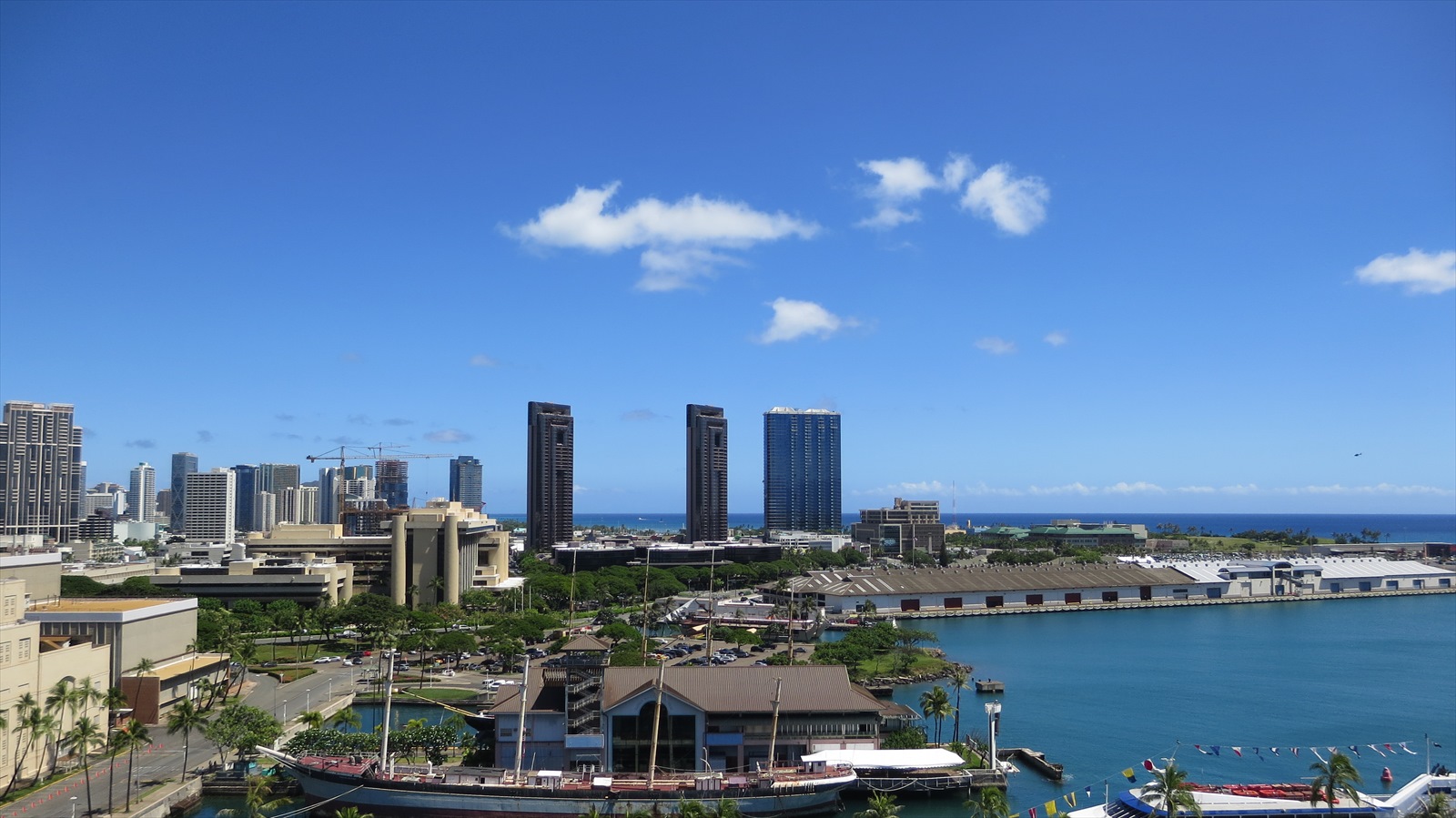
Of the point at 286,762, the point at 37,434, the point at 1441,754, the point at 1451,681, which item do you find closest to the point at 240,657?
the point at 286,762

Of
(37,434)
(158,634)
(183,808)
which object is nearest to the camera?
(183,808)

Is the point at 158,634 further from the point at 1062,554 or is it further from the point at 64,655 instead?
the point at 1062,554

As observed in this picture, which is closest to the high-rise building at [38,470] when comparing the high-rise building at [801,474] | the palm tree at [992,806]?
the high-rise building at [801,474]

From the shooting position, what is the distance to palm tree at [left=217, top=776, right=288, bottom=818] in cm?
2544

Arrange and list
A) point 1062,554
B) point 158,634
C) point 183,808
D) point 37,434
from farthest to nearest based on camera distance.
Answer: point 37,434 → point 1062,554 → point 158,634 → point 183,808

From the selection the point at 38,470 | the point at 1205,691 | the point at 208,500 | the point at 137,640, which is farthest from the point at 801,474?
the point at 137,640

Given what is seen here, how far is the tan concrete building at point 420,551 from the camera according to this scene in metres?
75.1

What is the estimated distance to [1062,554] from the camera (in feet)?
423

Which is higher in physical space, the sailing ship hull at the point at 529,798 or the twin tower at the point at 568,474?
the twin tower at the point at 568,474

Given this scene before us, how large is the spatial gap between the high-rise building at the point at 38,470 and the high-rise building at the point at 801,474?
109480 millimetres

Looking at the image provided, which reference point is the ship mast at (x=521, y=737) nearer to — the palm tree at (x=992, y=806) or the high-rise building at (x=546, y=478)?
the palm tree at (x=992, y=806)

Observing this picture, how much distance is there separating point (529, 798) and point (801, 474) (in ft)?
546

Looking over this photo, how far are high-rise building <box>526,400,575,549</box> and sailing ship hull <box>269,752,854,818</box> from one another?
350 feet

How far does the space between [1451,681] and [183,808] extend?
5160 centimetres
